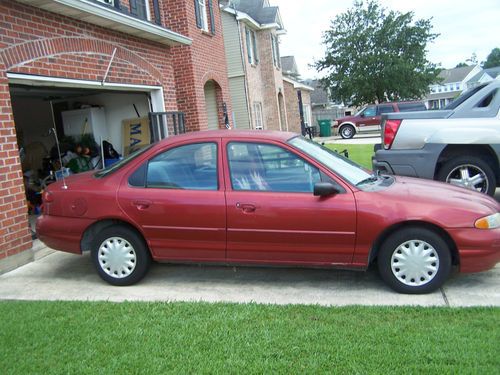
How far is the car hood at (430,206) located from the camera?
4254mm

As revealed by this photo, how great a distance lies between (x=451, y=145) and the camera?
691cm

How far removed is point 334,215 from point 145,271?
2039mm

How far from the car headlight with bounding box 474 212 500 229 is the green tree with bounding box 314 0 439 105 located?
32.4 meters

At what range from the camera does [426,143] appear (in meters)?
6.88

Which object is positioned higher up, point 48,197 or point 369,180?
point 48,197

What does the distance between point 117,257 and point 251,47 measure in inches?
747

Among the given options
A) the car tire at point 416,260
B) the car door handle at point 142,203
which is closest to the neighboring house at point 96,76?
the car door handle at point 142,203

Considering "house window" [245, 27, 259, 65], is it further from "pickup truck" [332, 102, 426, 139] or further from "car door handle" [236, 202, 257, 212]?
"car door handle" [236, 202, 257, 212]

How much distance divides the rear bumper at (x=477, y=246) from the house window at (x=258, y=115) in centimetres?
1741

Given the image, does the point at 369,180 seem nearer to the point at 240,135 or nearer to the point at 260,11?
the point at 240,135

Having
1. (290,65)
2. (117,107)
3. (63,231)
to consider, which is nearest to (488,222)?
(63,231)

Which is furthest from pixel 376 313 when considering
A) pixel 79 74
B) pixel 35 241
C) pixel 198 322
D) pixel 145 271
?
pixel 79 74

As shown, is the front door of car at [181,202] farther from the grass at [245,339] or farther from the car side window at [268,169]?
the grass at [245,339]

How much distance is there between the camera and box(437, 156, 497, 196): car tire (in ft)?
22.4
